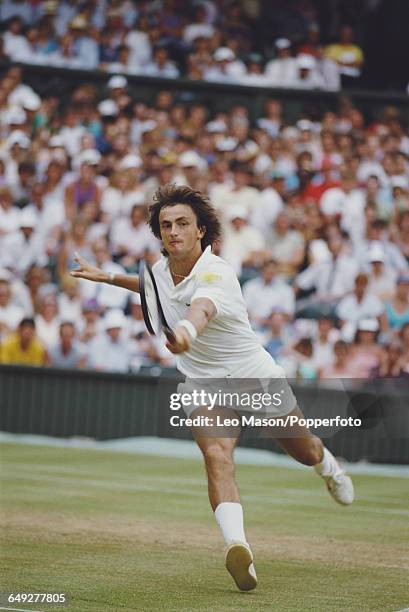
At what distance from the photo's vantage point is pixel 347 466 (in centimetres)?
1298

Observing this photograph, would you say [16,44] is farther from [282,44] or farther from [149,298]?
[149,298]

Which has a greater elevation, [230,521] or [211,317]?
[211,317]

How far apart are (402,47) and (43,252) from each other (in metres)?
7.41

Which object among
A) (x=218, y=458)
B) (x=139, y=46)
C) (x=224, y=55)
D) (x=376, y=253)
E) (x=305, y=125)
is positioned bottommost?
(x=218, y=458)

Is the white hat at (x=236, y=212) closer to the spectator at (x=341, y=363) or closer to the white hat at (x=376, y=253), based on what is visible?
the white hat at (x=376, y=253)

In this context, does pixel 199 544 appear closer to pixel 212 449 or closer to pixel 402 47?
pixel 212 449

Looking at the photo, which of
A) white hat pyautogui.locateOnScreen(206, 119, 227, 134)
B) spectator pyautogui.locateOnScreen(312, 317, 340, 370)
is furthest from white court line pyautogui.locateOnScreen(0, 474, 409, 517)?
white hat pyautogui.locateOnScreen(206, 119, 227, 134)

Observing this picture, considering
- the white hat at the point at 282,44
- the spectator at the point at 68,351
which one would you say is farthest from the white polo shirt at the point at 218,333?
the white hat at the point at 282,44

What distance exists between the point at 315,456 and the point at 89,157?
1033 centimetres

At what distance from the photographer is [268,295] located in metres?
15.1

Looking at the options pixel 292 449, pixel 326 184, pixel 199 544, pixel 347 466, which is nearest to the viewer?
pixel 292 449

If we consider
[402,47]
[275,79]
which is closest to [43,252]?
[275,79]

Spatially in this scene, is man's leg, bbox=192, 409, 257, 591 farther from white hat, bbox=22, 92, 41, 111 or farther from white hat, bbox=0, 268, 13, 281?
white hat, bbox=22, 92, 41, 111

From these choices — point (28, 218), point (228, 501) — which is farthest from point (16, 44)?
point (228, 501)
